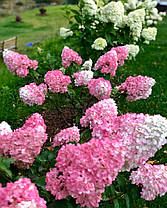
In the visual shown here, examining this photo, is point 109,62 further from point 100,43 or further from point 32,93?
point 100,43

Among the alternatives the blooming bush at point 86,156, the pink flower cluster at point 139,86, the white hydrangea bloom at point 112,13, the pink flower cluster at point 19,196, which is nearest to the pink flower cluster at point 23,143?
the blooming bush at point 86,156

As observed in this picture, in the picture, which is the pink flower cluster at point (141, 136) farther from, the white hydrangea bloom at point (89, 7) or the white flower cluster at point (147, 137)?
the white hydrangea bloom at point (89, 7)

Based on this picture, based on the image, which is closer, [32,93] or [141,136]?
[141,136]

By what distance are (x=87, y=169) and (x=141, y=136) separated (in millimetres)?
323

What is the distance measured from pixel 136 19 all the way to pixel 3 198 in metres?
3.14

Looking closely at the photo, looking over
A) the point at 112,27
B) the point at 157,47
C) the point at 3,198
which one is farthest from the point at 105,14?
the point at 157,47

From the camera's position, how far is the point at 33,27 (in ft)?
40.9

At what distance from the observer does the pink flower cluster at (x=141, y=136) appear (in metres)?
1.34

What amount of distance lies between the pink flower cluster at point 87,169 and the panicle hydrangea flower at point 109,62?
49.0 inches

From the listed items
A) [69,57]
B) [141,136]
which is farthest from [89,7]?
[141,136]

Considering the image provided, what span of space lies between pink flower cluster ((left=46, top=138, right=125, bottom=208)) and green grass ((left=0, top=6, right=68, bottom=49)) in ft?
25.3

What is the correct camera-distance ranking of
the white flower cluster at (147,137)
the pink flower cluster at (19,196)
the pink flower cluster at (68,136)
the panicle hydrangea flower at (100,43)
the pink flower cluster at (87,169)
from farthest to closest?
the panicle hydrangea flower at (100,43)
the pink flower cluster at (68,136)
the white flower cluster at (147,137)
the pink flower cluster at (87,169)
the pink flower cluster at (19,196)

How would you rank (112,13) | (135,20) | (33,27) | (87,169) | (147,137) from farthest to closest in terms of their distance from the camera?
(33,27), (135,20), (112,13), (147,137), (87,169)

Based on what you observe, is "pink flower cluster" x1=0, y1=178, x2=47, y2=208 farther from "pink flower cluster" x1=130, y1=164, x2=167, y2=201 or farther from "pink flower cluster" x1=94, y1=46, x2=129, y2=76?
"pink flower cluster" x1=94, y1=46, x2=129, y2=76
